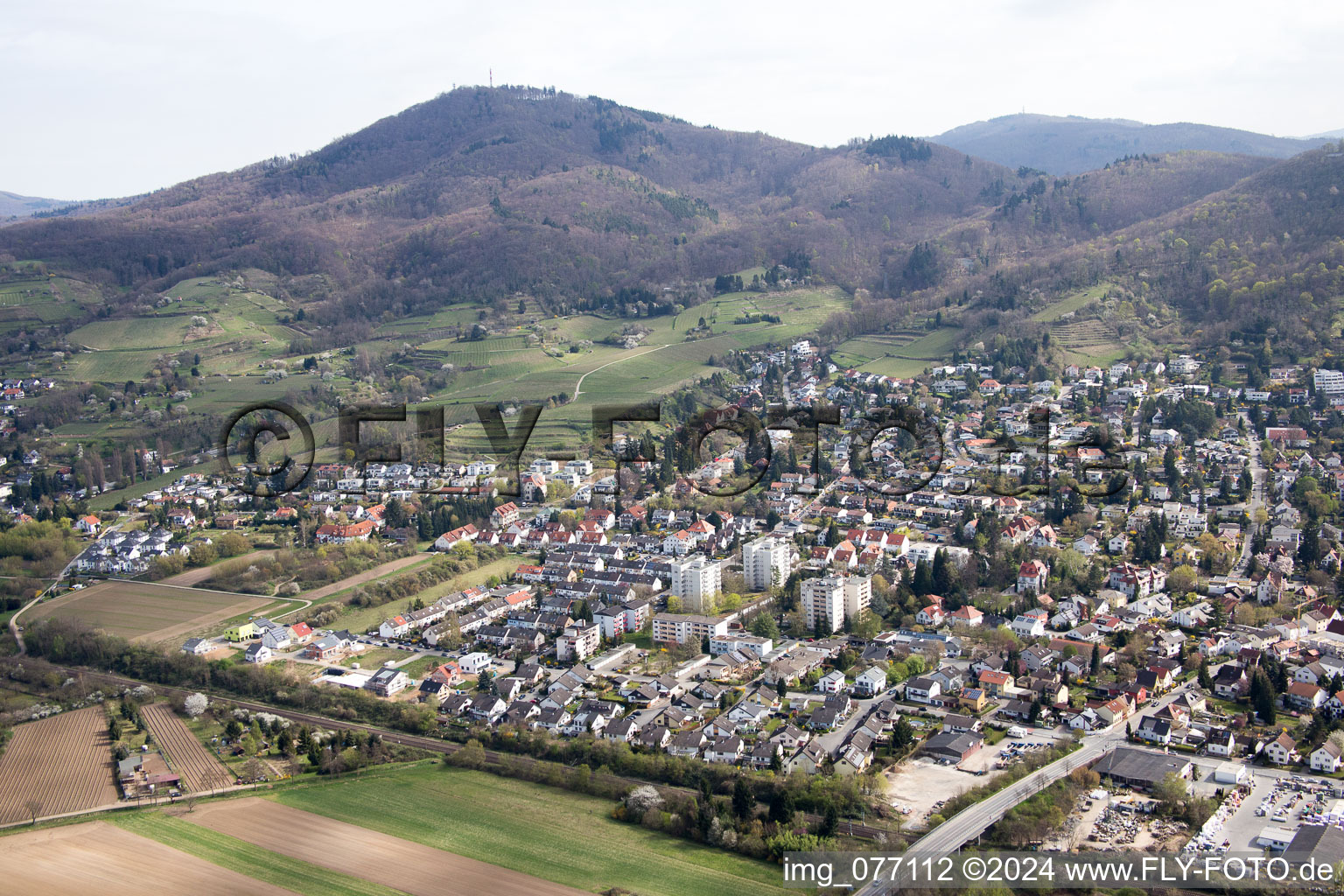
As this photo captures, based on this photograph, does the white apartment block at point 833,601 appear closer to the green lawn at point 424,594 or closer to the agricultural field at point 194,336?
the green lawn at point 424,594

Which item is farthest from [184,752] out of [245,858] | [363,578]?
[363,578]

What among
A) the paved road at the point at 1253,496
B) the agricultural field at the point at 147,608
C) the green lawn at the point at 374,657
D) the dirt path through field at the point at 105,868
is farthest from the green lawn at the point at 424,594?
the paved road at the point at 1253,496

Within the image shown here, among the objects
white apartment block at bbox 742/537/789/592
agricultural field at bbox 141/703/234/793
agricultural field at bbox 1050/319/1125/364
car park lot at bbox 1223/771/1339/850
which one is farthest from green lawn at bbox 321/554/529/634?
agricultural field at bbox 1050/319/1125/364

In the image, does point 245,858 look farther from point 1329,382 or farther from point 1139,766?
point 1329,382

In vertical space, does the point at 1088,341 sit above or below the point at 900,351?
above

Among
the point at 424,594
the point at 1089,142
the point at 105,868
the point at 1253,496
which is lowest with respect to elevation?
the point at 105,868

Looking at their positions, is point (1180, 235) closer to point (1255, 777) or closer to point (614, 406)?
point (614, 406)
